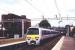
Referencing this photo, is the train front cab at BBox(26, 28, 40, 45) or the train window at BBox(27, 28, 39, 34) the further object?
the train window at BBox(27, 28, 39, 34)

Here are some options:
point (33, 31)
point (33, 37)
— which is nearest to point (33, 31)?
point (33, 31)

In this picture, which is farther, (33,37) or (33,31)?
(33,31)

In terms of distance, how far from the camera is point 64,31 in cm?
19688

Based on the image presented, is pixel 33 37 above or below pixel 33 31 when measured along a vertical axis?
below

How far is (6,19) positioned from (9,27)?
38.8ft

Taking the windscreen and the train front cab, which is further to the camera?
the windscreen

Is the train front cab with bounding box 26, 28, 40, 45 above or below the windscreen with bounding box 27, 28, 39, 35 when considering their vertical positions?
below

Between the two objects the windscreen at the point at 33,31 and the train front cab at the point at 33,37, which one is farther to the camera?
the windscreen at the point at 33,31

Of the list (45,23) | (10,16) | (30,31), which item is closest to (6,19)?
(10,16)

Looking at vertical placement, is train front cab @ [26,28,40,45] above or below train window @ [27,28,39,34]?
below

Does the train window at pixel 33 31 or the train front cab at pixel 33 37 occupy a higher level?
the train window at pixel 33 31

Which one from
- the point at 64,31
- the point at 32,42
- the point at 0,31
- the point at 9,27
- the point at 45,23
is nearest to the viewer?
the point at 32,42

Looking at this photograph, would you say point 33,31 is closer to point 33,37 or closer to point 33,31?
point 33,31

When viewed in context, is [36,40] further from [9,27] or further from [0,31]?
[9,27]
